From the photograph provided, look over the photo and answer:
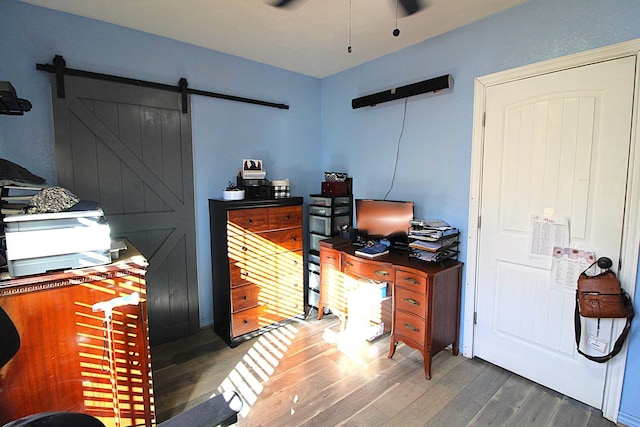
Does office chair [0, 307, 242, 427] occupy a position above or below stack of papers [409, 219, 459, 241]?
below

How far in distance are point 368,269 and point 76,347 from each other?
202 centimetres

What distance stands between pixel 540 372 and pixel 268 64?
143 inches

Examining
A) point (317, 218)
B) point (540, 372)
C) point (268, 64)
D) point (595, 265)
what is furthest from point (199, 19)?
point (540, 372)

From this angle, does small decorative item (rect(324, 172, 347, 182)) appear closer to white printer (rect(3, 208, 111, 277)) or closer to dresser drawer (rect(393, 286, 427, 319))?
dresser drawer (rect(393, 286, 427, 319))

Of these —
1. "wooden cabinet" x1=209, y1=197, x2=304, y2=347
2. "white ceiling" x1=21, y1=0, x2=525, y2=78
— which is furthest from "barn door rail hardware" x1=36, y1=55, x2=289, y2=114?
"wooden cabinet" x1=209, y1=197, x2=304, y2=347

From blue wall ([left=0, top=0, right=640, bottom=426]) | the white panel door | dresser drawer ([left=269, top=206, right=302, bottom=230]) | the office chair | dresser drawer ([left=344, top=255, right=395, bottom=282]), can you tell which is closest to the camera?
the office chair

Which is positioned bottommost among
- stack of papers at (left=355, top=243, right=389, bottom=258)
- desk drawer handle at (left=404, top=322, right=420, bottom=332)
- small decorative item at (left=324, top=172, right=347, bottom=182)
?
desk drawer handle at (left=404, top=322, right=420, bottom=332)

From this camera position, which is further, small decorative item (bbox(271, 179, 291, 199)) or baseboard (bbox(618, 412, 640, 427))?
small decorative item (bbox(271, 179, 291, 199))

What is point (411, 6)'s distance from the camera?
2.18 m

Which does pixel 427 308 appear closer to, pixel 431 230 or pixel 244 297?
pixel 431 230

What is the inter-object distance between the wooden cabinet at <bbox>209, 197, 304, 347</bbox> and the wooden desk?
3.33ft

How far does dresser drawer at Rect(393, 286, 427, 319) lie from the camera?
2354 mm

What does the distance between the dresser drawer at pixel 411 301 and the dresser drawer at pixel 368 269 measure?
13cm

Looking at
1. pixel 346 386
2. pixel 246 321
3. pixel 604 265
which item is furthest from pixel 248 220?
pixel 604 265
